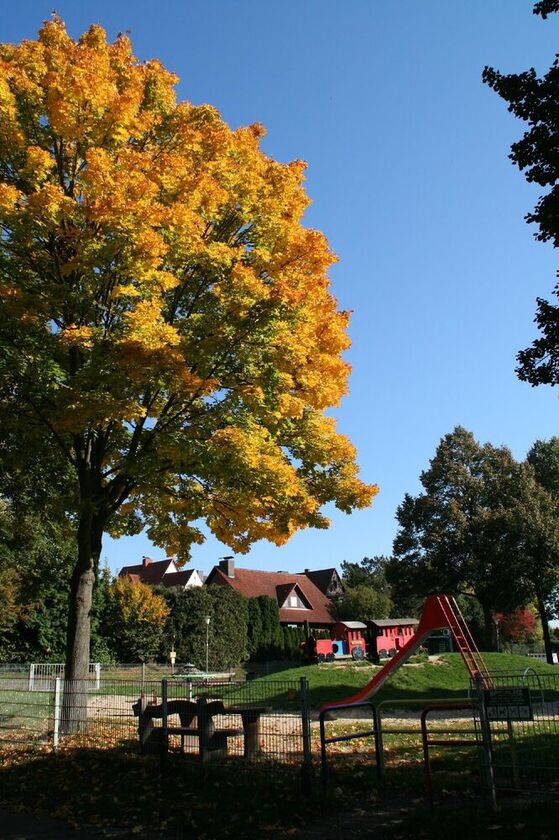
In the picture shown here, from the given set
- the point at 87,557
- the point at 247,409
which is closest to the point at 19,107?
the point at 247,409

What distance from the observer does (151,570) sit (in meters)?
63.9

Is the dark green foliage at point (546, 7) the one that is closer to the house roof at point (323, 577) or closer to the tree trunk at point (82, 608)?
the tree trunk at point (82, 608)

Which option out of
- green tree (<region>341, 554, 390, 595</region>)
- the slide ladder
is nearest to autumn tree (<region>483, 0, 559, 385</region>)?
the slide ladder

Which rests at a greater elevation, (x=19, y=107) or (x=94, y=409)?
(x=19, y=107)

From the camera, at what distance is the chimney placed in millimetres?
52281

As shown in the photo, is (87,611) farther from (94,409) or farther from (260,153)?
(260,153)

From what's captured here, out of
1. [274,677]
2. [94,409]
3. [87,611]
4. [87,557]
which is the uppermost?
[94,409]

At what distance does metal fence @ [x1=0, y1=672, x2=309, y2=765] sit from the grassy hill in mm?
6861

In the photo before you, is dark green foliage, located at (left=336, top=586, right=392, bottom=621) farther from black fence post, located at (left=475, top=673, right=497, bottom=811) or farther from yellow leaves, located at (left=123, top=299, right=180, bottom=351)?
black fence post, located at (left=475, top=673, right=497, bottom=811)

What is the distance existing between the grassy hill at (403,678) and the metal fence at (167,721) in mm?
6861

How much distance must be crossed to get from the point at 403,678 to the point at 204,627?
1837 cm

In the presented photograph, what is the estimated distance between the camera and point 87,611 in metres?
13.5

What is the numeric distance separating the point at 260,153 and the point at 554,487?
44824mm

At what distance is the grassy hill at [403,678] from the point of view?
19.7 metres
